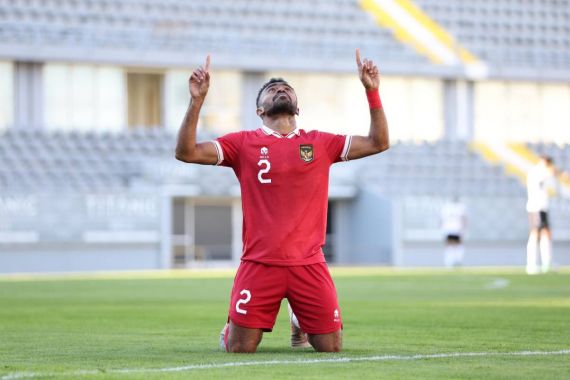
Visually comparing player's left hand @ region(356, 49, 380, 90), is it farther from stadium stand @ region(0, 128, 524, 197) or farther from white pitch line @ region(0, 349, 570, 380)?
stadium stand @ region(0, 128, 524, 197)

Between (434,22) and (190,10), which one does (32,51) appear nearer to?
(190,10)

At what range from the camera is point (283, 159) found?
26.9ft

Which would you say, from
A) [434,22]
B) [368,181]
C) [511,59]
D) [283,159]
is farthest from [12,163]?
[283,159]

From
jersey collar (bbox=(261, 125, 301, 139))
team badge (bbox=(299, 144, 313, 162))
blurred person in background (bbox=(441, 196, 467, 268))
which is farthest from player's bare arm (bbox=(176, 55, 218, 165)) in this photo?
blurred person in background (bbox=(441, 196, 467, 268))

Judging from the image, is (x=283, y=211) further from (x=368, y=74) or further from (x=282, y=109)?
(x=368, y=74)

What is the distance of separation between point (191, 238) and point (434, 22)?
40.1ft

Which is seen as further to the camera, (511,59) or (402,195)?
(511,59)

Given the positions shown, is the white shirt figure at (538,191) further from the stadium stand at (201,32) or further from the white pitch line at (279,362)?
the white pitch line at (279,362)

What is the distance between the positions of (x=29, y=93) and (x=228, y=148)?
30.8 metres

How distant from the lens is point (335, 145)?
8.35 m

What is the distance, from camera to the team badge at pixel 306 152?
8.24m

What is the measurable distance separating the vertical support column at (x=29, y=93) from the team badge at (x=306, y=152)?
30.3m

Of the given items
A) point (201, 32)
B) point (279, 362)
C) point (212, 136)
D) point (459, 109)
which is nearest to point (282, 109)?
point (279, 362)

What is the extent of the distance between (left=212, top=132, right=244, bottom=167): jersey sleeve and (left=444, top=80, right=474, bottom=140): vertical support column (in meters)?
36.3
